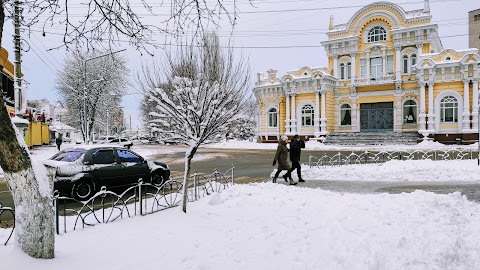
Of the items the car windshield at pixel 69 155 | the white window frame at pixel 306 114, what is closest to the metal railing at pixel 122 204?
the car windshield at pixel 69 155

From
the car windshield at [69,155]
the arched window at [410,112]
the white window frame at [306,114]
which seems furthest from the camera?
the white window frame at [306,114]

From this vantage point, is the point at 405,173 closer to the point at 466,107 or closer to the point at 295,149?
the point at 295,149

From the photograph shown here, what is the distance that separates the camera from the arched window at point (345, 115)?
133ft

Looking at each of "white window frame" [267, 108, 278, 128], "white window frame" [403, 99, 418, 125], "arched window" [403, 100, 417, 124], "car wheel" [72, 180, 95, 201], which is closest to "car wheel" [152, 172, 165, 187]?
"car wheel" [72, 180, 95, 201]

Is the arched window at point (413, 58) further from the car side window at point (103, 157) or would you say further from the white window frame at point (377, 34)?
the car side window at point (103, 157)

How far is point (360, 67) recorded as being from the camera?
1608 inches

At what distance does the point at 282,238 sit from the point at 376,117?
36.5m

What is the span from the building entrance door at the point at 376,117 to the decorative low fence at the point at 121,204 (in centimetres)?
3220

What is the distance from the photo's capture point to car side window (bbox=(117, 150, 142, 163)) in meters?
11.1

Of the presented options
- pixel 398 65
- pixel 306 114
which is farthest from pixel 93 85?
pixel 398 65

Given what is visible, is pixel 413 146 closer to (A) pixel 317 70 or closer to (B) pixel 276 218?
(A) pixel 317 70

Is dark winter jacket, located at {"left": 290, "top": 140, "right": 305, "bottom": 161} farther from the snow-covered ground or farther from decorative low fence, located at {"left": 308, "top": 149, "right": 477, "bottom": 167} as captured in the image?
the snow-covered ground

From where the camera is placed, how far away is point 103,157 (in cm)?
1059

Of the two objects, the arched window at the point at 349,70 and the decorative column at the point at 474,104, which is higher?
the arched window at the point at 349,70
